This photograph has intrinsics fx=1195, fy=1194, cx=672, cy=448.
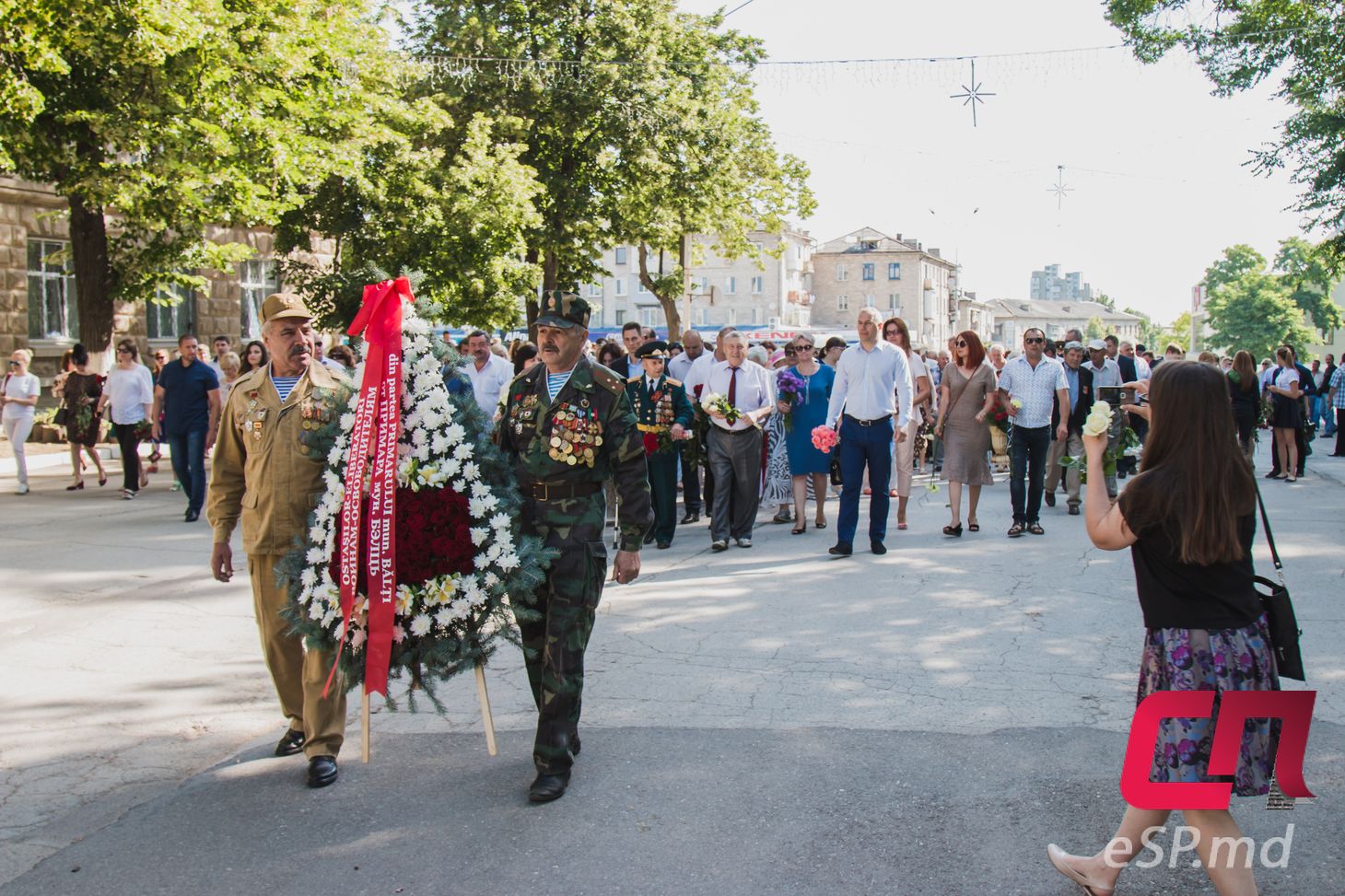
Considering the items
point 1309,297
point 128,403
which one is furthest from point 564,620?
point 1309,297

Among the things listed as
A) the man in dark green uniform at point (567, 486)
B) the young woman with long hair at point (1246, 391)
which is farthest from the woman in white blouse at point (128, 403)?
the young woman with long hair at point (1246, 391)

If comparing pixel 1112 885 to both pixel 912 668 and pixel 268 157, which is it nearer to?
pixel 912 668

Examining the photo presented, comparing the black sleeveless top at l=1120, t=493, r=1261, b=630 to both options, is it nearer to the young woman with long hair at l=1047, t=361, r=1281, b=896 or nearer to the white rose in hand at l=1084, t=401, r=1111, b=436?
the young woman with long hair at l=1047, t=361, r=1281, b=896

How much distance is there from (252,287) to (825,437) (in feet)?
76.7

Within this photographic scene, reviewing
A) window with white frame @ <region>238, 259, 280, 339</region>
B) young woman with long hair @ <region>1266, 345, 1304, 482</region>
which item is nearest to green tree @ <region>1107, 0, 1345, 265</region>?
young woman with long hair @ <region>1266, 345, 1304, 482</region>

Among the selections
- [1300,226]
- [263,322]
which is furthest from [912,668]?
[1300,226]

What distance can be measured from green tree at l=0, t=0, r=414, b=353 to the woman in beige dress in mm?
11521

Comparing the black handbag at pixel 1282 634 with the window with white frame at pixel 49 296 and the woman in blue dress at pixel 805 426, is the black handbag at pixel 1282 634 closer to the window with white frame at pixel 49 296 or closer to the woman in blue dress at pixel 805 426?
the woman in blue dress at pixel 805 426

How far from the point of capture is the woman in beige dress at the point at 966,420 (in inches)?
450

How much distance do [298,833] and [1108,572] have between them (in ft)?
22.1

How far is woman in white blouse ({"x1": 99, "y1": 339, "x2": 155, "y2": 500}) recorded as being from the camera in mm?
15262

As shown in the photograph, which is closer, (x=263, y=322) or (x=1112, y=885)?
(x=1112, y=885)

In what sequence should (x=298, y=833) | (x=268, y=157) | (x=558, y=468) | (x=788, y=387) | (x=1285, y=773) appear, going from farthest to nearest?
1. (x=268, y=157)
2. (x=788, y=387)
3. (x=558, y=468)
4. (x=298, y=833)
5. (x=1285, y=773)

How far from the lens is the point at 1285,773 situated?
3525 mm
